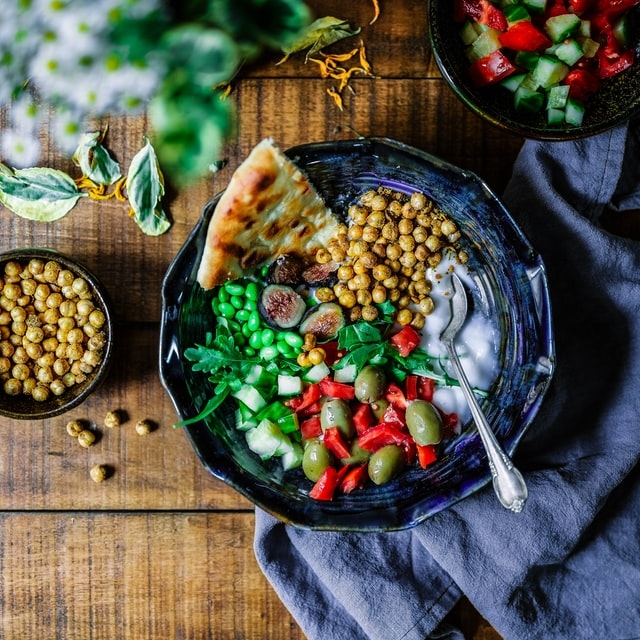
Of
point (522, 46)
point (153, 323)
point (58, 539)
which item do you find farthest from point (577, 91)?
point (58, 539)

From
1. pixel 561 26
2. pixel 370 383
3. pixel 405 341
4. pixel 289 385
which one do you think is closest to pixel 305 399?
pixel 289 385

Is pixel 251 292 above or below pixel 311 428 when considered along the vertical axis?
above

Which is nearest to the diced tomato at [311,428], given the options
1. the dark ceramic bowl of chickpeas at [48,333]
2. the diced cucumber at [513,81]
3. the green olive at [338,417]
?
the green olive at [338,417]

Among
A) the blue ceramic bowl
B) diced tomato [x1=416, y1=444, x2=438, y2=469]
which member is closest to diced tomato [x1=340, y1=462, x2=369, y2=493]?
the blue ceramic bowl

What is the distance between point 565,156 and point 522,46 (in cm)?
29

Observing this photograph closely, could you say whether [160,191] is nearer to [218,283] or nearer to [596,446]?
[218,283]

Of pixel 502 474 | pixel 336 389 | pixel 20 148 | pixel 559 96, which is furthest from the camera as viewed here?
pixel 20 148

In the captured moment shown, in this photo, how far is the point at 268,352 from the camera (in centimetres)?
172

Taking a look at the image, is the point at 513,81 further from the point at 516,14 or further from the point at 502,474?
the point at 502,474

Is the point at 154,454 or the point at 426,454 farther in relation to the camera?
the point at 154,454

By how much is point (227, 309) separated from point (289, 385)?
226mm

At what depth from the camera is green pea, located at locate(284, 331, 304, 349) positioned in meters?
1.69

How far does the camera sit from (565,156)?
1.72m

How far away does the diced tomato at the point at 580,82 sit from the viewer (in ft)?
5.22
